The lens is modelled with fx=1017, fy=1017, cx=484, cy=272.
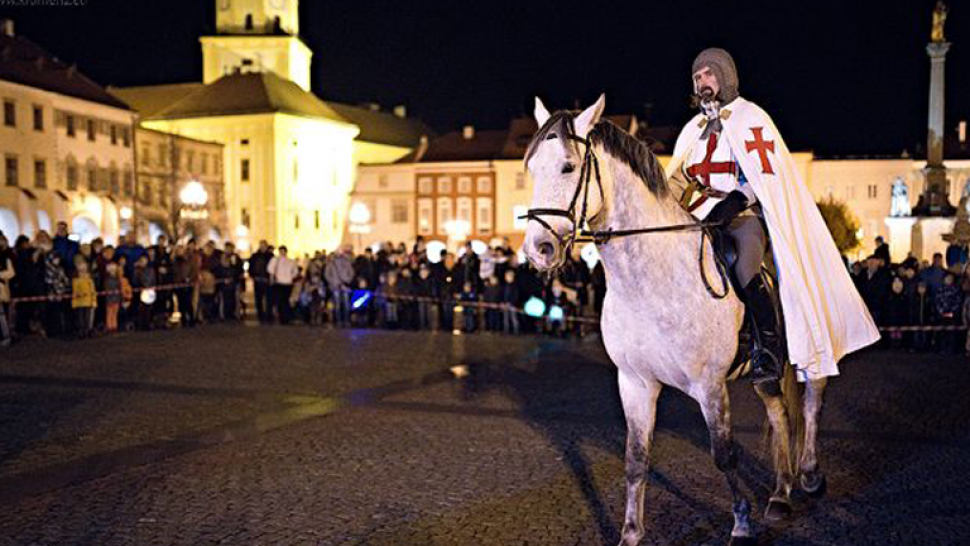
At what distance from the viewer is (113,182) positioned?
227 feet

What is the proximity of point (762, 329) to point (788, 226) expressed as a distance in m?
0.77

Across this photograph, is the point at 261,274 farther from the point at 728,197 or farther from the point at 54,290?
the point at 728,197

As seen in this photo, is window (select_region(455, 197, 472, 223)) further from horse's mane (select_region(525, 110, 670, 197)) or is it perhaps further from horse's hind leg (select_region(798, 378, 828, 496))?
horse's mane (select_region(525, 110, 670, 197))

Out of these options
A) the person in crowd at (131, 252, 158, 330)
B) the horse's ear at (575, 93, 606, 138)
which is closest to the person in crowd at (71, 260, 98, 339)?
the person in crowd at (131, 252, 158, 330)

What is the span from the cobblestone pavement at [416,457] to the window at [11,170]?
47567 millimetres

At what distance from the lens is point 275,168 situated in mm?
85312

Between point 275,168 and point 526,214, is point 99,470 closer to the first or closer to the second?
point 526,214

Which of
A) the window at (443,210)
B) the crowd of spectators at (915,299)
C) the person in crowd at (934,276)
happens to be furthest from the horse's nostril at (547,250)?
the window at (443,210)

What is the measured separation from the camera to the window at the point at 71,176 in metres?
64.4

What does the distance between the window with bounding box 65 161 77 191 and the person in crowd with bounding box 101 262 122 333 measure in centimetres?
4595

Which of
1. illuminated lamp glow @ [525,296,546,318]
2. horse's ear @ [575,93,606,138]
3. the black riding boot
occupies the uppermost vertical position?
horse's ear @ [575,93,606,138]

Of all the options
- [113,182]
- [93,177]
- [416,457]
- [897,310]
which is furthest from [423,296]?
[113,182]

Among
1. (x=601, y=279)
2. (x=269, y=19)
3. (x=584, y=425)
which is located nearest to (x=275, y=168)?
(x=269, y=19)

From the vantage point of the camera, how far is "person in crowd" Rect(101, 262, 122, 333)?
22219 millimetres
